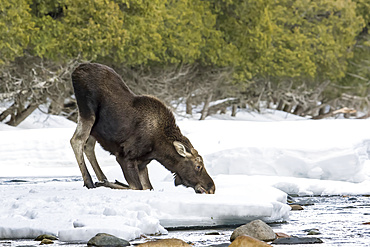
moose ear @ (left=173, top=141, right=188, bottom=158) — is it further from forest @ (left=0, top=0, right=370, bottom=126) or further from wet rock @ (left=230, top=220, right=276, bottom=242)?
forest @ (left=0, top=0, right=370, bottom=126)

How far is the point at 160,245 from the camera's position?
6.42 metres

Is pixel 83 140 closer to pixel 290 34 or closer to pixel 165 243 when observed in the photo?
pixel 165 243

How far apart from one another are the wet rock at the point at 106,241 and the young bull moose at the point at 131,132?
293 centimetres

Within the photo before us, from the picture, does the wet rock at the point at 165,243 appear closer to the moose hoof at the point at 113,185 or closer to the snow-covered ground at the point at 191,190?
the snow-covered ground at the point at 191,190

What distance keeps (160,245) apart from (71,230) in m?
1.02

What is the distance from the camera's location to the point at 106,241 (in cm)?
665

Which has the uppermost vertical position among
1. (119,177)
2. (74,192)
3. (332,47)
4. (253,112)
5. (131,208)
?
(131,208)

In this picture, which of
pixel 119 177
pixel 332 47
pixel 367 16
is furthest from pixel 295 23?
pixel 119 177

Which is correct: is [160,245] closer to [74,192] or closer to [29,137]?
[74,192]

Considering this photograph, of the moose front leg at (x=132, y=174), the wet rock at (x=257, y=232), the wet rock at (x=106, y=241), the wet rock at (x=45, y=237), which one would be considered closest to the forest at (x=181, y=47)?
the moose front leg at (x=132, y=174)

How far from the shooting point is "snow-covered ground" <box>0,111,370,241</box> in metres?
7.48

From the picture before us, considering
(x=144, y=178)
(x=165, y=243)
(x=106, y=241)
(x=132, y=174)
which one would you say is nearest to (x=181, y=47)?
(x=144, y=178)

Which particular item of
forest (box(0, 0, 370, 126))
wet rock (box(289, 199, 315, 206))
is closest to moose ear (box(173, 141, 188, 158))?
wet rock (box(289, 199, 315, 206))

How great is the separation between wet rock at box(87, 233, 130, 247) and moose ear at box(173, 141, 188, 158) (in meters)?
3.03
